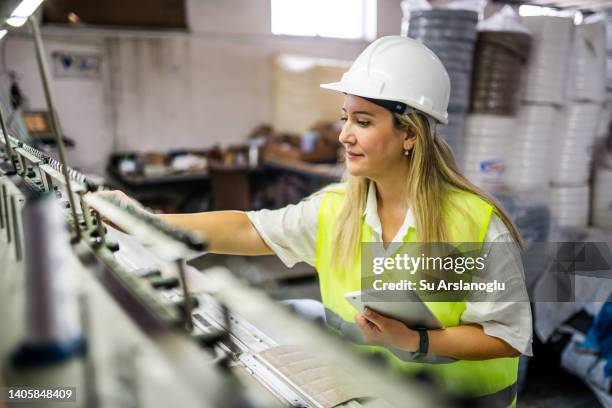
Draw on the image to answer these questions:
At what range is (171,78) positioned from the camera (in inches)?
238

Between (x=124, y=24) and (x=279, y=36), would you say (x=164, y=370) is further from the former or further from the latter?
(x=279, y=36)

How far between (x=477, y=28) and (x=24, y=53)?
14.0 ft

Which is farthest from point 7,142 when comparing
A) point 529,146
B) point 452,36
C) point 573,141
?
point 573,141

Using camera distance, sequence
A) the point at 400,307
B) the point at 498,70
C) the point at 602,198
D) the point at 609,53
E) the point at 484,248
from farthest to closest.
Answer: the point at 609,53 → the point at 602,198 → the point at 498,70 → the point at 484,248 → the point at 400,307

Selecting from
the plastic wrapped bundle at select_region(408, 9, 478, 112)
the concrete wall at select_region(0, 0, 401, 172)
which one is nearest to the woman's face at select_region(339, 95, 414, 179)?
the plastic wrapped bundle at select_region(408, 9, 478, 112)

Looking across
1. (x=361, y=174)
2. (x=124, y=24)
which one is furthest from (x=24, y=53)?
(x=361, y=174)

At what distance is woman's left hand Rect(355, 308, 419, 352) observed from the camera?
3.94ft

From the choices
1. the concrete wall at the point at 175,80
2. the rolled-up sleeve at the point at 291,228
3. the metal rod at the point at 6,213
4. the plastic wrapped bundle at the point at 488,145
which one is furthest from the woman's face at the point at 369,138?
the concrete wall at the point at 175,80

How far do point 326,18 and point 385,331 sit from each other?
6.29 meters

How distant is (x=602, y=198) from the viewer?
379cm

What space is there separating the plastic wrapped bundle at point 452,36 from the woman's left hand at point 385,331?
2.10 metres

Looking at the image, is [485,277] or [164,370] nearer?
[164,370]

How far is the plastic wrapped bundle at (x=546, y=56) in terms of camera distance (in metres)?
3.23

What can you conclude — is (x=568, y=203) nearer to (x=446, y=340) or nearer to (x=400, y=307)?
(x=446, y=340)
